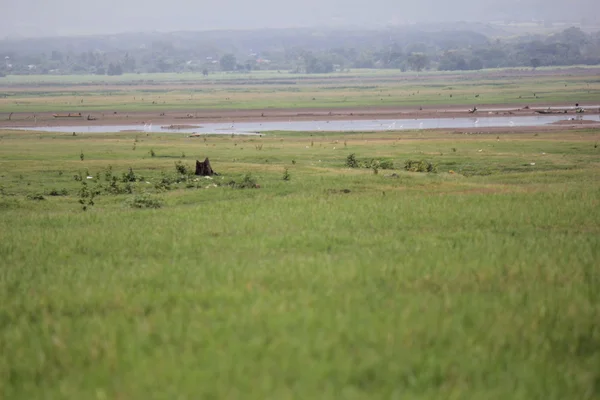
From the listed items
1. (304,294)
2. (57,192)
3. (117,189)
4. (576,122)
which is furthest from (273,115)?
(304,294)

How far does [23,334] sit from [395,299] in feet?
15.9

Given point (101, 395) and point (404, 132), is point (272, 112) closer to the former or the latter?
point (404, 132)

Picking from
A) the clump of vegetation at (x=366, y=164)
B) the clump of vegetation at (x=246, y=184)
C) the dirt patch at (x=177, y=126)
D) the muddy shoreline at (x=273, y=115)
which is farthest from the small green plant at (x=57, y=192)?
the muddy shoreline at (x=273, y=115)

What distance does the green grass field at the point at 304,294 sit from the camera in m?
9.18

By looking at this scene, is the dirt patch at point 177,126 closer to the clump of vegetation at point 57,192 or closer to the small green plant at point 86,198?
the clump of vegetation at point 57,192

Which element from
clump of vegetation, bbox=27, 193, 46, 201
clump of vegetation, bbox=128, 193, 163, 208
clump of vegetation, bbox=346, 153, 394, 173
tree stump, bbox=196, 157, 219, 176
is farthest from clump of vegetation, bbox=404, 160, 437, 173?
clump of vegetation, bbox=27, 193, 46, 201

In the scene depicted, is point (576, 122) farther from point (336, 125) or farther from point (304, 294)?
point (304, 294)

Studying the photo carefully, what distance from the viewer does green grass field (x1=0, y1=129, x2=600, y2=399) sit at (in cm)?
918

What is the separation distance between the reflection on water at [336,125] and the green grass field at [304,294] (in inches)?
1536

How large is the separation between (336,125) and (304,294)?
59625 mm

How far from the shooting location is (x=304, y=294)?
12.3 m

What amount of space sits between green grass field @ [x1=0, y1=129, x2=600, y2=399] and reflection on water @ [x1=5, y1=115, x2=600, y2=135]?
3902 centimetres

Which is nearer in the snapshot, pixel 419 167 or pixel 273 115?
pixel 419 167


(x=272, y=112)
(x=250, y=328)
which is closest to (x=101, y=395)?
(x=250, y=328)
